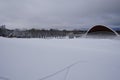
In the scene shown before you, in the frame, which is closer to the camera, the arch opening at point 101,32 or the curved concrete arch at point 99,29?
the curved concrete arch at point 99,29

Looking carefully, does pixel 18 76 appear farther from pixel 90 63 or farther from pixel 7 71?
pixel 90 63

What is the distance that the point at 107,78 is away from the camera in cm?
335

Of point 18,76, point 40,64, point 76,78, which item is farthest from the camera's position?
point 40,64

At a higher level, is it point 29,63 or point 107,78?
point 29,63

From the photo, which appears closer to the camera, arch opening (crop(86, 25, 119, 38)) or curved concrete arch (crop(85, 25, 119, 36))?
curved concrete arch (crop(85, 25, 119, 36))

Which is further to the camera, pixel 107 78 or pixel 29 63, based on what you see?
pixel 29 63

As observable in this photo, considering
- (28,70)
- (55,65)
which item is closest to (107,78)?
(55,65)

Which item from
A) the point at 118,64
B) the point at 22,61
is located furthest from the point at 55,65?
the point at 118,64

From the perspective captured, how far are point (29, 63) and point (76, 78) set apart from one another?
179cm

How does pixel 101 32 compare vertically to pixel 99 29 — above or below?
below

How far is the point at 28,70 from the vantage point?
3514 millimetres

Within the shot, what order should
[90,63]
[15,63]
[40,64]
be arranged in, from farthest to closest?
[90,63] → [40,64] → [15,63]

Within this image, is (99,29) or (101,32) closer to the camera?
(99,29)

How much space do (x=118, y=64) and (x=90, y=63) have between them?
1164 mm
